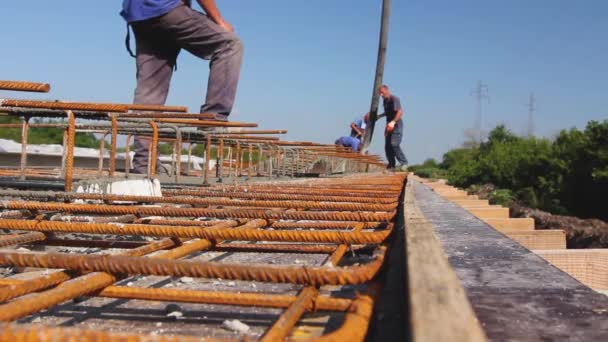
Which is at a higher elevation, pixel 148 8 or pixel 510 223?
pixel 148 8

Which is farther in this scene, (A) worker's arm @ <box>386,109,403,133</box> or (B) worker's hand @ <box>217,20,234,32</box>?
(A) worker's arm @ <box>386,109,403,133</box>

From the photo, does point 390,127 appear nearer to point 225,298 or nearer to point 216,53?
point 216,53

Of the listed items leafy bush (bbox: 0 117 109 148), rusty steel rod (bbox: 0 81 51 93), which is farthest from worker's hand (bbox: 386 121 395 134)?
rusty steel rod (bbox: 0 81 51 93)

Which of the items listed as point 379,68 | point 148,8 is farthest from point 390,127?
point 148,8

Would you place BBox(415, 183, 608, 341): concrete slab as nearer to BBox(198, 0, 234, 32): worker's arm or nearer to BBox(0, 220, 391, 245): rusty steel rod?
BBox(0, 220, 391, 245): rusty steel rod

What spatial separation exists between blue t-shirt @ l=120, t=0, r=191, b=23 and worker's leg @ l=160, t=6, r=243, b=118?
0.15m

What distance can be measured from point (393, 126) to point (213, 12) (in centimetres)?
688

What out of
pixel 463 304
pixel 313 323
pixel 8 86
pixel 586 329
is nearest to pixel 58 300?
pixel 313 323

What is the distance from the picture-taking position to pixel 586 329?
0.94 metres

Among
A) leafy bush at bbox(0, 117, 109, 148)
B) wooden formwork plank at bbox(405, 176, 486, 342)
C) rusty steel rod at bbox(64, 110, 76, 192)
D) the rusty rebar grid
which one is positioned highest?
leafy bush at bbox(0, 117, 109, 148)

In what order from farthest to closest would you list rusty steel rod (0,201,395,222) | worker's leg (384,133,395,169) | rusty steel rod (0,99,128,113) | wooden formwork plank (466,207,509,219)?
1. worker's leg (384,133,395,169)
2. wooden formwork plank (466,207,509,219)
3. rusty steel rod (0,99,128,113)
4. rusty steel rod (0,201,395,222)

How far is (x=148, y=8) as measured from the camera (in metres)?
3.52

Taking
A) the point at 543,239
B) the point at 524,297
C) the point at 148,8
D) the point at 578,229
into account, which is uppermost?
the point at 148,8

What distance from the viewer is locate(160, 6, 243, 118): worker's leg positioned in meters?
3.72
